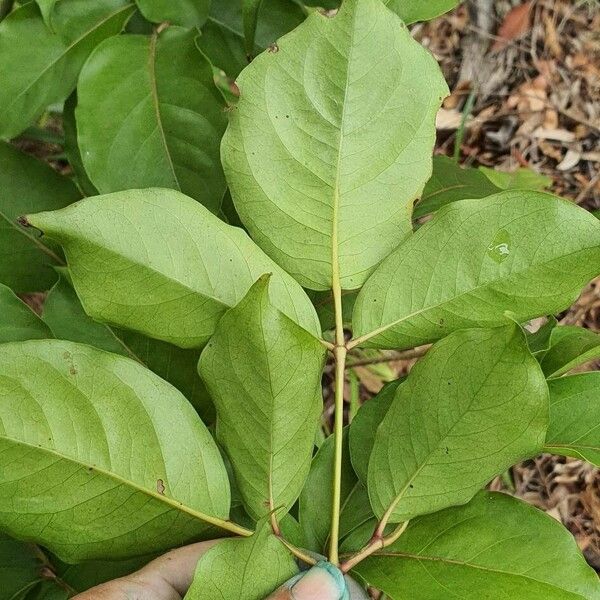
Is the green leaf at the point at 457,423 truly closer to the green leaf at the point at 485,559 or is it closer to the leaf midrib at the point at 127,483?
the green leaf at the point at 485,559

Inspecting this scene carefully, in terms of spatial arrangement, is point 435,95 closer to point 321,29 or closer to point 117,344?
point 321,29

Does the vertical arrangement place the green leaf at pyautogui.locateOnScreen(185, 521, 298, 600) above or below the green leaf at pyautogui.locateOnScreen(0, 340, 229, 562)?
below

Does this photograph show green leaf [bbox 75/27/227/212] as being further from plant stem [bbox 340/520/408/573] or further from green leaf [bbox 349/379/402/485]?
plant stem [bbox 340/520/408/573]

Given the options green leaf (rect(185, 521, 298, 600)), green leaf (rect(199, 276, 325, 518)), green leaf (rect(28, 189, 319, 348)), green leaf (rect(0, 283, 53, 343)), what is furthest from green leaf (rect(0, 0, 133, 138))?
green leaf (rect(185, 521, 298, 600))

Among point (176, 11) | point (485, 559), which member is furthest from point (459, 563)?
point (176, 11)

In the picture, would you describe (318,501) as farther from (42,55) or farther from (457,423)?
(42,55)

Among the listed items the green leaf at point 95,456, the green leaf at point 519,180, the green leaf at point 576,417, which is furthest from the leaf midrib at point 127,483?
the green leaf at point 519,180

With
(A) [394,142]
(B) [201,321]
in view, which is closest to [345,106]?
(A) [394,142]
